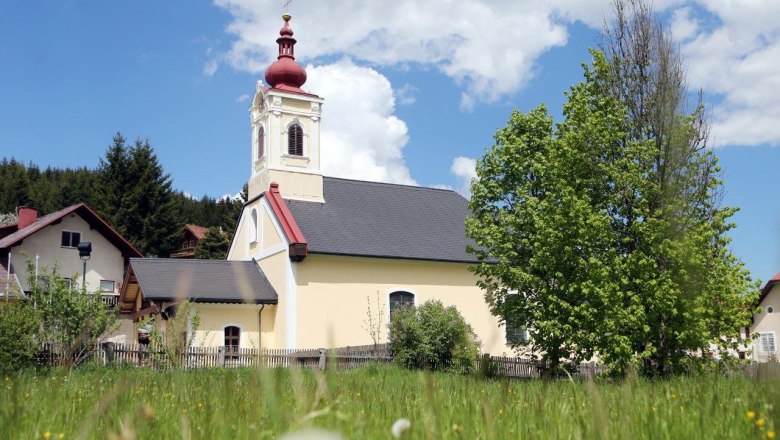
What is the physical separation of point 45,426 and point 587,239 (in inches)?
617

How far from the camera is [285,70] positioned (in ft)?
116

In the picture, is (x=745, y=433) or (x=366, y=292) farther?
(x=366, y=292)

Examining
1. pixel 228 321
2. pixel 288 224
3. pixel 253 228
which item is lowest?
pixel 228 321

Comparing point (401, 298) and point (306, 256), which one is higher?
point (306, 256)

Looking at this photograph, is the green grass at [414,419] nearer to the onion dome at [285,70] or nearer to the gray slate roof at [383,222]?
the gray slate roof at [383,222]

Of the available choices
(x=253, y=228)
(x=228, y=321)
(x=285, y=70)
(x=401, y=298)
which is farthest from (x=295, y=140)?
(x=228, y=321)

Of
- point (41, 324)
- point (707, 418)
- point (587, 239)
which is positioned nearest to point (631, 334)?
point (587, 239)

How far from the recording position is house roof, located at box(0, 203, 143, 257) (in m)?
38.9

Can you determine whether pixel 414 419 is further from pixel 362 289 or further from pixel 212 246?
pixel 212 246

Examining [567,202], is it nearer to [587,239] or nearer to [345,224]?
[587,239]

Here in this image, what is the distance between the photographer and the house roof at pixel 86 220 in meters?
38.9

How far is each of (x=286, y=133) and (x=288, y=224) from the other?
5.73 meters

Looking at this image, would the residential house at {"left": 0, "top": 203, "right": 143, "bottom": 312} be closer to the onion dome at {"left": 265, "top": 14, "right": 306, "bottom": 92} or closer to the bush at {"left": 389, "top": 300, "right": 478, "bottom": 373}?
the onion dome at {"left": 265, "top": 14, "right": 306, "bottom": 92}

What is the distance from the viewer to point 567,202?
18.0 metres
